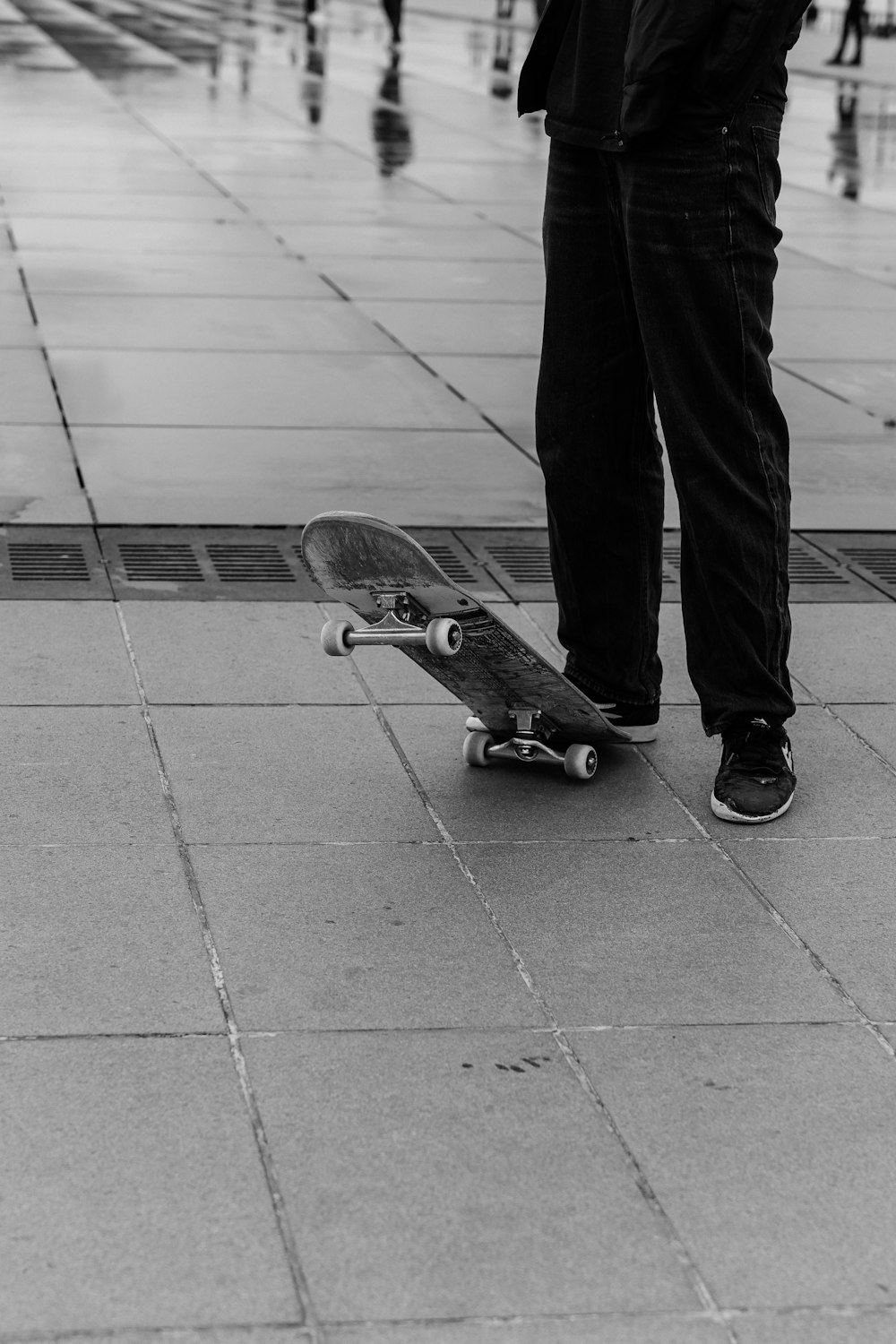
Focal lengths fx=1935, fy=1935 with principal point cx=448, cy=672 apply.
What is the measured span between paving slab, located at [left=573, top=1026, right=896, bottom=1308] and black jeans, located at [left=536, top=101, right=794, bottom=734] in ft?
3.64

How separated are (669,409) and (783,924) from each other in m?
1.03

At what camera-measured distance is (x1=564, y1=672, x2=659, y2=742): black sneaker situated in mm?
3986

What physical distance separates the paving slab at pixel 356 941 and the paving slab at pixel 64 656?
0.86 m

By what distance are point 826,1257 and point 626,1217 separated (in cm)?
24

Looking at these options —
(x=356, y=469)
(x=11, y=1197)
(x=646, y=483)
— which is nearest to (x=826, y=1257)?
(x=11, y=1197)

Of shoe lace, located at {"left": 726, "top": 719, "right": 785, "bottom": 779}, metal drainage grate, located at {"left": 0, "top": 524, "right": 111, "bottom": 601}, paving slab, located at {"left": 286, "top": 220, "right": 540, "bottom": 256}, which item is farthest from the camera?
paving slab, located at {"left": 286, "top": 220, "right": 540, "bottom": 256}

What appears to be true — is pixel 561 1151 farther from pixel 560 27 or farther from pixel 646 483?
pixel 560 27

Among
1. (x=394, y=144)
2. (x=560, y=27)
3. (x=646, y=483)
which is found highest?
(x=560, y=27)

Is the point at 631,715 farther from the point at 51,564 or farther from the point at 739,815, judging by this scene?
the point at 51,564

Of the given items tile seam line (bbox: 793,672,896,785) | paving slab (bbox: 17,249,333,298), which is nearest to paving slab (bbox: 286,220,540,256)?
paving slab (bbox: 17,249,333,298)

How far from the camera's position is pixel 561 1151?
2.48 meters

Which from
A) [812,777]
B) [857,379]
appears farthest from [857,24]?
[812,777]

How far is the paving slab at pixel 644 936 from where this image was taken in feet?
9.54

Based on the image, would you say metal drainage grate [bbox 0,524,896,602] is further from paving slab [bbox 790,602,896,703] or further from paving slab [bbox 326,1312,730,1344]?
paving slab [bbox 326,1312,730,1344]
